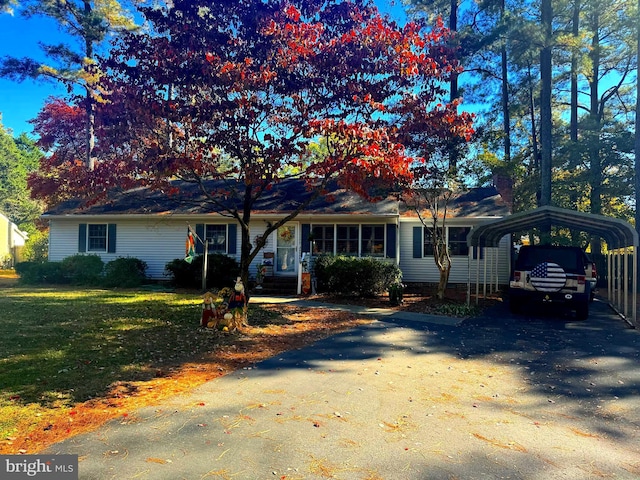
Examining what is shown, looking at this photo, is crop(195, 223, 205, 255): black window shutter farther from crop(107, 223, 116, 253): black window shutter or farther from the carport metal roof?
the carport metal roof

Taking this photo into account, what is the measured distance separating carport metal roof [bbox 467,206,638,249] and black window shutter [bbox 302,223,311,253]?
232 inches

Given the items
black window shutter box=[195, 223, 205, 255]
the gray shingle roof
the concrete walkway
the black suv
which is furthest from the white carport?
black window shutter box=[195, 223, 205, 255]

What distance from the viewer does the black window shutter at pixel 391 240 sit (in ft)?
51.6

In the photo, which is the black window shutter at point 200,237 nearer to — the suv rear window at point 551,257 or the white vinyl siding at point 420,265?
the white vinyl siding at point 420,265

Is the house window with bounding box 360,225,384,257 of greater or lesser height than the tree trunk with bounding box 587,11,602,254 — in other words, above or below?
below

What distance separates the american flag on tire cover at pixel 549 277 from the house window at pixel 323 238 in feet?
24.7

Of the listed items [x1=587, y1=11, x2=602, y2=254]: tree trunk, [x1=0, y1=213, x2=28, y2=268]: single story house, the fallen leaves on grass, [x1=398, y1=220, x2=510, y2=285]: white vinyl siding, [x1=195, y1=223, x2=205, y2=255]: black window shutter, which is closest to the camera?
the fallen leaves on grass

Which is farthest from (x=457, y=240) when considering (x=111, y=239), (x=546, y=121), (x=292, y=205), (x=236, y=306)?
(x=111, y=239)

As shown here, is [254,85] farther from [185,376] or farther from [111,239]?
[111,239]

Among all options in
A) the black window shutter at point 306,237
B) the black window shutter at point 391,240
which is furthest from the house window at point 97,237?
the black window shutter at point 391,240

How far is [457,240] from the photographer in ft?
54.5

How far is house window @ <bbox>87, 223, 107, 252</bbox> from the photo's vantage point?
686 inches

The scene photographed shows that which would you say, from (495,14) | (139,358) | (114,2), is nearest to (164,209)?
(139,358)

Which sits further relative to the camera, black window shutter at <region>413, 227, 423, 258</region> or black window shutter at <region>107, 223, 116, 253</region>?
black window shutter at <region>107, 223, 116, 253</region>
